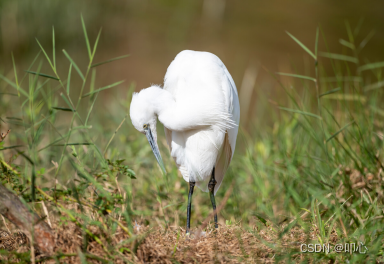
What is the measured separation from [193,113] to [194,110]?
0.02 meters

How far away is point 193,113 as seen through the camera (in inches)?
82.4

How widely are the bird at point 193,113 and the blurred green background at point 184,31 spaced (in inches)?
121

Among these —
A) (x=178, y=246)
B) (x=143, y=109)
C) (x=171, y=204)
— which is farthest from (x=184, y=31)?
(x=178, y=246)

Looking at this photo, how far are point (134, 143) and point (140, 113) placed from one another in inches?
47.0

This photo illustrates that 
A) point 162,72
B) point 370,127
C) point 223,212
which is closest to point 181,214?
point 223,212

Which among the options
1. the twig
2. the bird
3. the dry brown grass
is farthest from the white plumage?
the twig

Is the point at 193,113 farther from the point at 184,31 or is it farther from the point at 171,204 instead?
the point at 184,31

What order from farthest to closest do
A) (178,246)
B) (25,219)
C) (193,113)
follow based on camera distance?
(193,113) < (178,246) < (25,219)

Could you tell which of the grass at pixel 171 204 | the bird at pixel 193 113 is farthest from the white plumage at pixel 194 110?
the grass at pixel 171 204

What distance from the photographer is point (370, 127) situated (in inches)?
99.7

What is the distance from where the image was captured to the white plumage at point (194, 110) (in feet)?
7.00

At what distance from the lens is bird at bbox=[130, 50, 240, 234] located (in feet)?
7.01

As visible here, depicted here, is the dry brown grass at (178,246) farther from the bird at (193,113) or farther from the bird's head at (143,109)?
the bird's head at (143,109)

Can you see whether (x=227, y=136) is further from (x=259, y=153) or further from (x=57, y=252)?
(x=57, y=252)
